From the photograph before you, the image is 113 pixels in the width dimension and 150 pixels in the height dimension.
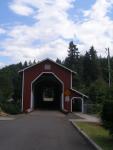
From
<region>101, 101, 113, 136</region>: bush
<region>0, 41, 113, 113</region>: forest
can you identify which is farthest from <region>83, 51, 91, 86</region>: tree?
<region>101, 101, 113, 136</region>: bush

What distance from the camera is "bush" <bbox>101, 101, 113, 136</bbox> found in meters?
19.2

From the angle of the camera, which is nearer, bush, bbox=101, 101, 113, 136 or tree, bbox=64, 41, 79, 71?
bush, bbox=101, 101, 113, 136

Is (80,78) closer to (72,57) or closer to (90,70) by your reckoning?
(90,70)

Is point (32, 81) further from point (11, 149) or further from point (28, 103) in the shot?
point (11, 149)

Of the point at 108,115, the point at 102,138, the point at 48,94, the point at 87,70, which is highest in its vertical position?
the point at 87,70

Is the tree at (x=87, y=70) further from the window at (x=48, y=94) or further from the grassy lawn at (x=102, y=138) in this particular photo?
the grassy lawn at (x=102, y=138)

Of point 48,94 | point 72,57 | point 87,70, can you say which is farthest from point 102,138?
point 72,57

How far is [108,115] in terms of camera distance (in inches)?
770

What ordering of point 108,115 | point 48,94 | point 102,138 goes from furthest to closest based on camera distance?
point 48,94 → point 102,138 → point 108,115

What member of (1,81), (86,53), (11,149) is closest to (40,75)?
(1,81)

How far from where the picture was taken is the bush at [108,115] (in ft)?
62.9

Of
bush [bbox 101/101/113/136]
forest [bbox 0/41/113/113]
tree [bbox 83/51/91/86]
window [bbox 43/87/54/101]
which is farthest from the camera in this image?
tree [bbox 83/51/91/86]

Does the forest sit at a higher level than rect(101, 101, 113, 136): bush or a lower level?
higher

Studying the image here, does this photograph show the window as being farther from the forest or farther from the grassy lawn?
the grassy lawn
